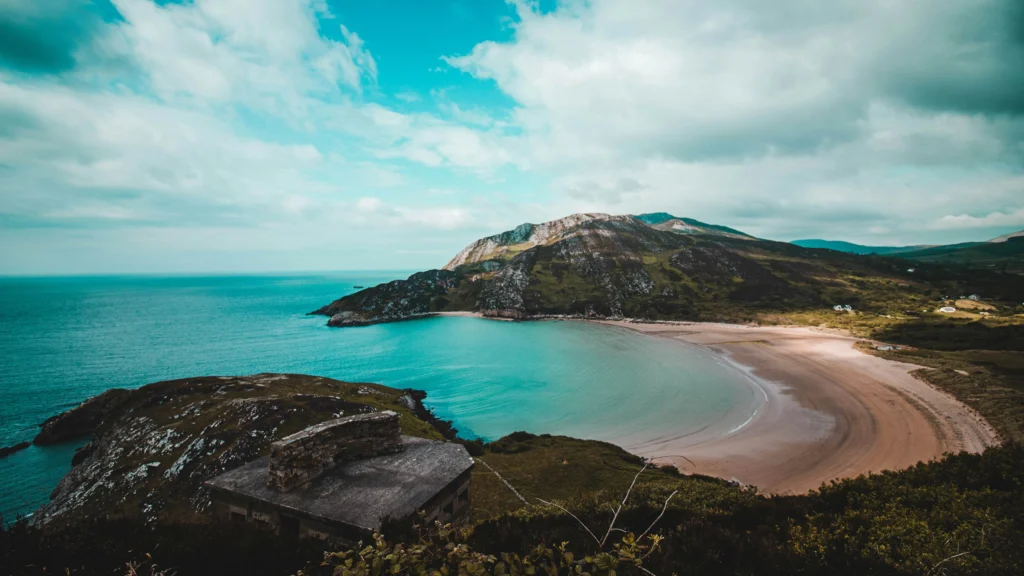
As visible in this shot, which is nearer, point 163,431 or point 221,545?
point 221,545

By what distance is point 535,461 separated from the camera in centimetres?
2806

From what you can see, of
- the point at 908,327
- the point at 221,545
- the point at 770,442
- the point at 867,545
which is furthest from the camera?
the point at 908,327

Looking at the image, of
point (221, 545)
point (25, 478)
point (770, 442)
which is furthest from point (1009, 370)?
point (25, 478)

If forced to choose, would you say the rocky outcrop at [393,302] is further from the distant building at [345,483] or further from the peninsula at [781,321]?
the distant building at [345,483]

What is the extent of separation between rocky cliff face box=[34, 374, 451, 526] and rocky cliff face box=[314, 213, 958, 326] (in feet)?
322

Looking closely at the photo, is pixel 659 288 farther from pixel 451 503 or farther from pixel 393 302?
pixel 451 503

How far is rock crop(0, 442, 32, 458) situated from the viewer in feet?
124

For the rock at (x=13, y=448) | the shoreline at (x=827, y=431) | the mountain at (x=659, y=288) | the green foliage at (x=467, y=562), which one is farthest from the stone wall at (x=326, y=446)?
the mountain at (x=659, y=288)

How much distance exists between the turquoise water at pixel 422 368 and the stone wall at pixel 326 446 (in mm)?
31382

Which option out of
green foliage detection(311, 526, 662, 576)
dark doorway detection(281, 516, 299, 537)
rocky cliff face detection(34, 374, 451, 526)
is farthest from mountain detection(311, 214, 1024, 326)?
green foliage detection(311, 526, 662, 576)

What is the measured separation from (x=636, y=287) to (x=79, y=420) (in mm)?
151410

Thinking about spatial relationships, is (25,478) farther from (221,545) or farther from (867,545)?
(867,545)

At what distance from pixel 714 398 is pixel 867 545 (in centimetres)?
5102

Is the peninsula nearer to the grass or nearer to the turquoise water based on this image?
the grass
